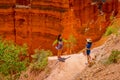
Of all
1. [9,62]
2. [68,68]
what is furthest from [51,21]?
[68,68]

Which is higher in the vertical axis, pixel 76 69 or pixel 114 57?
pixel 114 57

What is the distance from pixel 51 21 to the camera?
32.9 m

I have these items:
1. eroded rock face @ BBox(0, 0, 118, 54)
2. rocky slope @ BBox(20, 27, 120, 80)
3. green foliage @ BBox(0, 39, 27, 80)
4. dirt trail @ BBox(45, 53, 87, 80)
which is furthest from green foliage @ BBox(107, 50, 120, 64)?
eroded rock face @ BBox(0, 0, 118, 54)

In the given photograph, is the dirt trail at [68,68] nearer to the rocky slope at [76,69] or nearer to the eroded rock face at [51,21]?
the rocky slope at [76,69]

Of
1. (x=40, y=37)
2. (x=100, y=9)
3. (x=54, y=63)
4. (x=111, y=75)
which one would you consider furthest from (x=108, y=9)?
(x=111, y=75)

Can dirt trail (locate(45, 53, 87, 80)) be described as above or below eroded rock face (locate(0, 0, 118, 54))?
above

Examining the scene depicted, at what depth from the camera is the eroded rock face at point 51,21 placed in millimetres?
30812

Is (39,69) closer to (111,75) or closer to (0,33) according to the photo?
(111,75)

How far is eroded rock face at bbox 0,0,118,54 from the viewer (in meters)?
30.8

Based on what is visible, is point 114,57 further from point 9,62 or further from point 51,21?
point 51,21

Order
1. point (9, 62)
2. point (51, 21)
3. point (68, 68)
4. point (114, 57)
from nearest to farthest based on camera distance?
point (114, 57), point (68, 68), point (9, 62), point (51, 21)

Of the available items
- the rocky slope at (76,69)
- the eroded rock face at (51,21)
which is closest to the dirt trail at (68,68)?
the rocky slope at (76,69)

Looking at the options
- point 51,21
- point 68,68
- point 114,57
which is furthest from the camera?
point 51,21

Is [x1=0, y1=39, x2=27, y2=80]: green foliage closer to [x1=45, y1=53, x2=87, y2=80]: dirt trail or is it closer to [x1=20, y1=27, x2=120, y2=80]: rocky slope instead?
[x1=20, y1=27, x2=120, y2=80]: rocky slope
